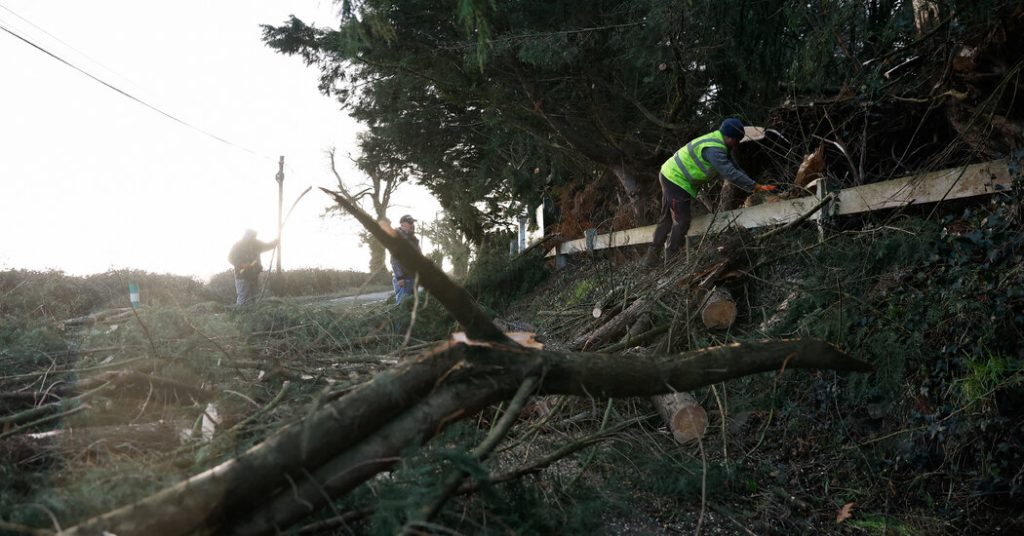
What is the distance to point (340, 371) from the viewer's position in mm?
3939

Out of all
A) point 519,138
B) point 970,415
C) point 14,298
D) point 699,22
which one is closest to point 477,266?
point 519,138

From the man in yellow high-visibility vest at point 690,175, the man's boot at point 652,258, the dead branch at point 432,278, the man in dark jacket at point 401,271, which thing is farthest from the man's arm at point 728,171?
the dead branch at point 432,278

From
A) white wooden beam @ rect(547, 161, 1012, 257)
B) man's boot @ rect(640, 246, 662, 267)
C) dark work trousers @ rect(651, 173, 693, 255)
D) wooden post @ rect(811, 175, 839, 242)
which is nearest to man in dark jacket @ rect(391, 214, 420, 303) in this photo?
man's boot @ rect(640, 246, 662, 267)

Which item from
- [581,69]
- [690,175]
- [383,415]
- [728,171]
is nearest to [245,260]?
[581,69]

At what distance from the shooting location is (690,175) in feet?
21.7

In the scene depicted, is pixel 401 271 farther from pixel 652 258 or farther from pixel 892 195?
pixel 892 195

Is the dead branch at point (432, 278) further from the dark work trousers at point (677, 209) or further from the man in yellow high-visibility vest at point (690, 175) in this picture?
the dark work trousers at point (677, 209)

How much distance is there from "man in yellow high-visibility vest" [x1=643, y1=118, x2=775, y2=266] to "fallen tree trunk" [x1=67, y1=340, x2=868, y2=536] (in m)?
3.70

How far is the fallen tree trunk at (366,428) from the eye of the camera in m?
1.98

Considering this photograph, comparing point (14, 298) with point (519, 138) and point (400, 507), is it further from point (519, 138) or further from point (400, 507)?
point (400, 507)

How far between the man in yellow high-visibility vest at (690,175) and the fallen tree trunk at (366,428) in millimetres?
3699

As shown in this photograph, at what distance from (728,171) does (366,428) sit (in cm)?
505

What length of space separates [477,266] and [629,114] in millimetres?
3789

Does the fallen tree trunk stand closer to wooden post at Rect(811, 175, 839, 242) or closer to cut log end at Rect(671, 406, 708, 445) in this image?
cut log end at Rect(671, 406, 708, 445)
